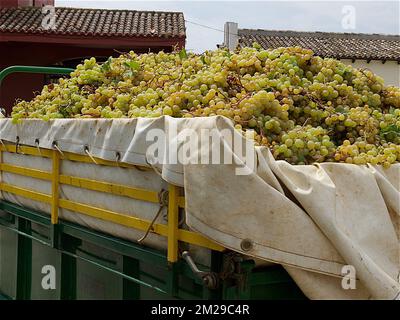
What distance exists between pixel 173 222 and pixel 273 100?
0.78 m

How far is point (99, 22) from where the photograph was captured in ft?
49.5

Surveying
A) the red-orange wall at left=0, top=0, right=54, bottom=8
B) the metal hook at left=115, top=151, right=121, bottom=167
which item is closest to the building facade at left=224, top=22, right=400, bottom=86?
the red-orange wall at left=0, top=0, right=54, bottom=8

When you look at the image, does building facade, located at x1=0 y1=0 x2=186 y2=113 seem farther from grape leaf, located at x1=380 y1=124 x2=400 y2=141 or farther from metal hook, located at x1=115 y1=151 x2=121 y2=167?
metal hook, located at x1=115 y1=151 x2=121 y2=167

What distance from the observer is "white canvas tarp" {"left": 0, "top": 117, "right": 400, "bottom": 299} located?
198 centimetres

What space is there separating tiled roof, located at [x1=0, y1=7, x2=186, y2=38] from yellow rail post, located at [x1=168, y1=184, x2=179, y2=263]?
11851 millimetres

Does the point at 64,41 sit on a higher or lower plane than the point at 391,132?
higher

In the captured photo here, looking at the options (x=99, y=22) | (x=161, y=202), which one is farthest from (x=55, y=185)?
(x=99, y=22)

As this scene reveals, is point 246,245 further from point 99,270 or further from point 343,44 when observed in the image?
point 343,44

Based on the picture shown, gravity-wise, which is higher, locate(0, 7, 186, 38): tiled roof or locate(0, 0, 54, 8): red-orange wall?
locate(0, 0, 54, 8): red-orange wall

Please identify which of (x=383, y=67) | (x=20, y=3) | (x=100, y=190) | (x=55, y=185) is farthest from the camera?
(x=383, y=67)

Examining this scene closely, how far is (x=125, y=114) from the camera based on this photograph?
A: 2990 mm

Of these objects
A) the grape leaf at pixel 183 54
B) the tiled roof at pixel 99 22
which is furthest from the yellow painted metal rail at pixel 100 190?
the tiled roof at pixel 99 22

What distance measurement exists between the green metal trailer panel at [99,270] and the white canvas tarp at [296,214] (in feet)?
0.38

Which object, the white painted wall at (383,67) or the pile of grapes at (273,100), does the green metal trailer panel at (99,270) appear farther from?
the white painted wall at (383,67)
